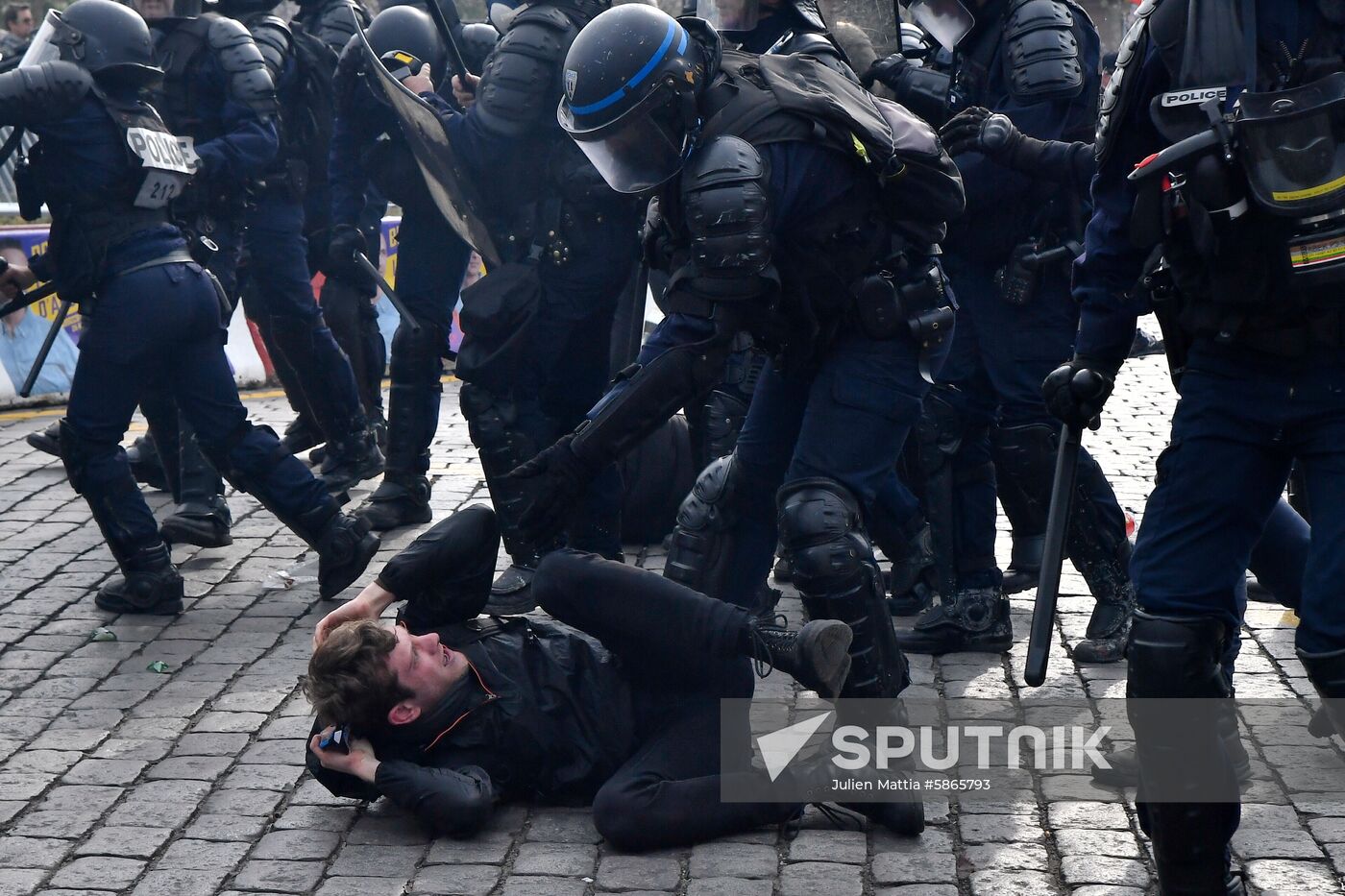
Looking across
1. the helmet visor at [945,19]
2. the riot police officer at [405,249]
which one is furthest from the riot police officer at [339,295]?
the helmet visor at [945,19]

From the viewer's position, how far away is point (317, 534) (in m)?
6.11

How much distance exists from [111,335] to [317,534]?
1057 millimetres

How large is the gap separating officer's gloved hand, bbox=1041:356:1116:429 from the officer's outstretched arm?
3.81 metres

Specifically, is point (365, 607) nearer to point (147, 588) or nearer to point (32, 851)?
point (32, 851)

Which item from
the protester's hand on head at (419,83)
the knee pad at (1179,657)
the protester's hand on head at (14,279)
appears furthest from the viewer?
the protester's hand on head at (419,83)

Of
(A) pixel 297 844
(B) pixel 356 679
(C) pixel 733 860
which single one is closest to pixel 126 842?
(A) pixel 297 844

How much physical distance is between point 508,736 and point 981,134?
7.55 feet

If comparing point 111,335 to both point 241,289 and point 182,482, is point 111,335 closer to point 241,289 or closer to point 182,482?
point 182,482

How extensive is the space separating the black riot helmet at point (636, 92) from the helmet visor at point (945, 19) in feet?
4.98

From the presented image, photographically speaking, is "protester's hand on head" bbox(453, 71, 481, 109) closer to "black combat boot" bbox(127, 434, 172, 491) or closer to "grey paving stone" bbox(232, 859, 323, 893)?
"black combat boot" bbox(127, 434, 172, 491)

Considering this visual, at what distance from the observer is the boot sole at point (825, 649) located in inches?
145

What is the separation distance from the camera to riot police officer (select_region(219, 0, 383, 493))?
7551mm

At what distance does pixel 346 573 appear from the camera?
609 cm

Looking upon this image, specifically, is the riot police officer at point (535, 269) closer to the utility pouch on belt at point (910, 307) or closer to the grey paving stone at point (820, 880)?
the utility pouch on belt at point (910, 307)
